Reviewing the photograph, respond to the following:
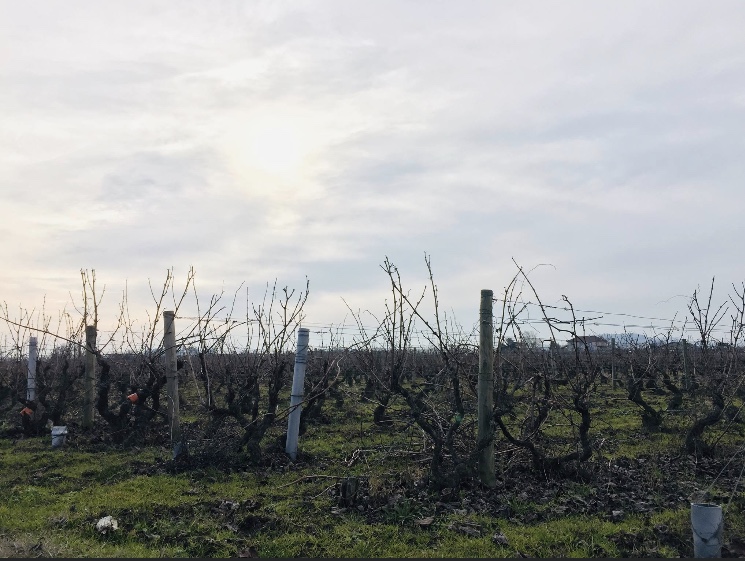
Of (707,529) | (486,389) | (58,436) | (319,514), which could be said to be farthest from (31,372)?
(707,529)

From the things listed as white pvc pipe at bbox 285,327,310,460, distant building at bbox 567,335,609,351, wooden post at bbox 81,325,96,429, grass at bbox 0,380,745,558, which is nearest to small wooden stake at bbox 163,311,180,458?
grass at bbox 0,380,745,558

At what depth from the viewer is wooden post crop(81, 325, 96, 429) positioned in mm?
8883

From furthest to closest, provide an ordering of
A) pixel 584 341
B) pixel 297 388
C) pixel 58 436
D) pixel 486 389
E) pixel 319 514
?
pixel 58 436 < pixel 297 388 < pixel 584 341 < pixel 486 389 < pixel 319 514

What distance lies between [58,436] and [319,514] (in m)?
5.20

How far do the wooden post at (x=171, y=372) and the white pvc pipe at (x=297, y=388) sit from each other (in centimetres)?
129

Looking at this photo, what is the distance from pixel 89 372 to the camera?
30.8ft

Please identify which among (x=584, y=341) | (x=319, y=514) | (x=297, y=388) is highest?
(x=584, y=341)

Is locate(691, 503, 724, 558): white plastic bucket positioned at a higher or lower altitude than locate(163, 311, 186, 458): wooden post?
lower

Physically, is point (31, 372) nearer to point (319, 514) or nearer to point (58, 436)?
point (58, 436)

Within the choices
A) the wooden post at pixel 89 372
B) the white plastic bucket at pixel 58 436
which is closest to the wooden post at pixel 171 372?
the wooden post at pixel 89 372

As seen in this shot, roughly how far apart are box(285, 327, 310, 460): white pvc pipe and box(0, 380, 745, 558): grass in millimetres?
203

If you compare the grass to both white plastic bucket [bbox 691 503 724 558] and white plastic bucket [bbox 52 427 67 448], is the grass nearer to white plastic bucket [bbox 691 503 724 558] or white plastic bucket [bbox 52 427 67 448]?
white plastic bucket [bbox 691 503 724 558]

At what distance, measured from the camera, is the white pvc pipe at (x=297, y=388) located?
718 centimetres

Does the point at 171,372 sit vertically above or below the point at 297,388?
above
